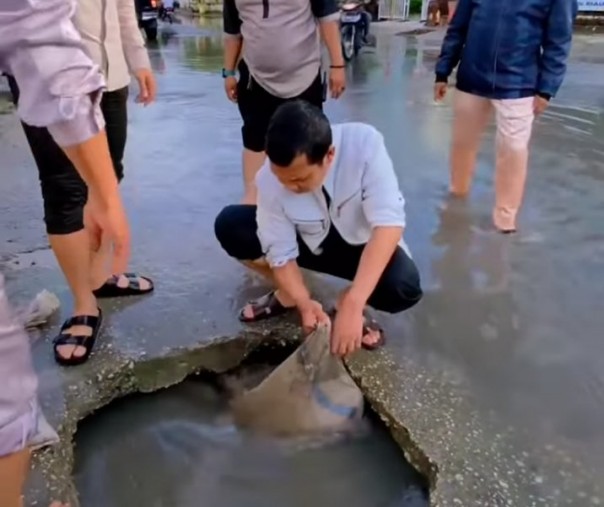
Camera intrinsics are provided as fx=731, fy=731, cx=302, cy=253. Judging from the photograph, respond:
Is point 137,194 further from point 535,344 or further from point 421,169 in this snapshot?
point 535,344

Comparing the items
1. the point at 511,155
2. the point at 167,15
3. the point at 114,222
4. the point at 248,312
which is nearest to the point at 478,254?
the point at 511,155

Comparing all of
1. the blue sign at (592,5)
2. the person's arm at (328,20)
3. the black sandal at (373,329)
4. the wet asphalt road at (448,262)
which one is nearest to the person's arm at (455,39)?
the wet asphalt road at (448,262)

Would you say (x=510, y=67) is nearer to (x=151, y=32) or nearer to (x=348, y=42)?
(x=348, y=42)

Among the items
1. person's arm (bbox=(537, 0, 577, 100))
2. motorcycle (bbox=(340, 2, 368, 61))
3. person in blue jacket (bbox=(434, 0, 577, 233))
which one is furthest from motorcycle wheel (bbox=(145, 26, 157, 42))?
person's arm (bbox=(537, 0, 577, 100))

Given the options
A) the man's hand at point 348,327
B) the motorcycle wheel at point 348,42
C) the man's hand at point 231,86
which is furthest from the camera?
the motorcycle wheel at point 348,42

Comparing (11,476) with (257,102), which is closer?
(11,476)

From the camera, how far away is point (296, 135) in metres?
1.95

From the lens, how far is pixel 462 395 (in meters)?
2.21

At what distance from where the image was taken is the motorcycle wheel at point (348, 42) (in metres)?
10.6

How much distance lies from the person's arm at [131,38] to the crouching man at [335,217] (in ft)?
2.61

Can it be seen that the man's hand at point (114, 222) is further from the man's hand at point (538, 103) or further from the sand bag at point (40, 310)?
the man's hand at point (538, 103)

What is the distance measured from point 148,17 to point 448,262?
1180 centimetres

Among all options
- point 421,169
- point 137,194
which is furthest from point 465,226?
point 137,194

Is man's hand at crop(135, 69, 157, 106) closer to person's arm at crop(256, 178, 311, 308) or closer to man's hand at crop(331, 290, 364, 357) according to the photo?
person's arm at crop(256, 178, 311, 308)
